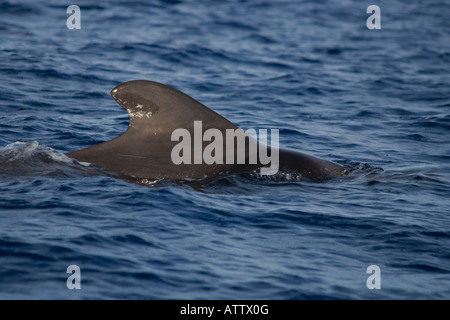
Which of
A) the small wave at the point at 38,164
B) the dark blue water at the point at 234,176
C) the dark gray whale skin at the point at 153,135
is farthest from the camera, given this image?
the small wave at the point at 38,164

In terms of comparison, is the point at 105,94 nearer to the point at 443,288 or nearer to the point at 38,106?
the point at 38,106

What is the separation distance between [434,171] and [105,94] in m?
8.66

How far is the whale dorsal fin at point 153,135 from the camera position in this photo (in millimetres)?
9516

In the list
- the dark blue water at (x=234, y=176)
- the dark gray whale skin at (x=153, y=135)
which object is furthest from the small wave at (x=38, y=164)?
the dark gray whale skin at (x=153, y=135)

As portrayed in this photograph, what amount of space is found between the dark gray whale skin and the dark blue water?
25cm

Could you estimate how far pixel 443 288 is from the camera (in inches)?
292

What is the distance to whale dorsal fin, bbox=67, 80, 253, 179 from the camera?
952 centimetres

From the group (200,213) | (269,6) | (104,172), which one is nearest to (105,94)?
(104,172)

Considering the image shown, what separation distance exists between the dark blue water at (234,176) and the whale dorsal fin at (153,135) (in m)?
0.27

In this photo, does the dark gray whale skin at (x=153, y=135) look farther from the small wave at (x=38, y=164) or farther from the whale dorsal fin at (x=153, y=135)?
the small wave at (x=38, y=164)

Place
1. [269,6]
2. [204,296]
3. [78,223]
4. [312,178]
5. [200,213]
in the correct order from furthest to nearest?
[269,6] → [312,178] → [200,213] → [78,223] → [204,296]

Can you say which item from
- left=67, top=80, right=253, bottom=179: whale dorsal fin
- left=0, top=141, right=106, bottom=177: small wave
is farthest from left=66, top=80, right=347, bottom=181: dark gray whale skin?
left=0, top=141, right=106, bottom=177: small wave

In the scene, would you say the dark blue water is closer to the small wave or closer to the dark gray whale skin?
the small wave
